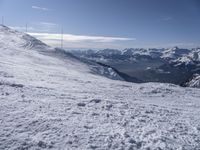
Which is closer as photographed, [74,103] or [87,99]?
[74,103]

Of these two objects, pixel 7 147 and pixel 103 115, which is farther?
pixel 103 115

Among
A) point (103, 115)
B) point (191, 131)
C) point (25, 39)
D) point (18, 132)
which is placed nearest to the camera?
point (18, 132)

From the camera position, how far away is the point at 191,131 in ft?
33.6

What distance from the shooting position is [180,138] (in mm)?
9281

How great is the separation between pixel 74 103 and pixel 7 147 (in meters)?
5.76

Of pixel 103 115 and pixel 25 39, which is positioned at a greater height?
pixel 25 39

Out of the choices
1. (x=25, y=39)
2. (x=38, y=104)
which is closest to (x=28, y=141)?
(x=38, y=104)

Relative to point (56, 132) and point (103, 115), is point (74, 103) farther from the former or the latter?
point (56, 132)

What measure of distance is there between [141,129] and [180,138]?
60.4 inches

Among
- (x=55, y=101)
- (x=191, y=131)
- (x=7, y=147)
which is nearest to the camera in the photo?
(x=7, y=147)

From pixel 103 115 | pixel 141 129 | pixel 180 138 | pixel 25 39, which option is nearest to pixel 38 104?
pixel 103 115

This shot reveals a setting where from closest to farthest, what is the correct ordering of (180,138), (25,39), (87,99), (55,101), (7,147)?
(7,147)
(180,138)
(55,101)
(87,99)
(25,39)

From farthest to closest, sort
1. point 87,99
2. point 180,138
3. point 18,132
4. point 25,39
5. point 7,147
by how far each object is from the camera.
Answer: point 25,39, point 87,99, point 180,138, point 18,132, point 7,147

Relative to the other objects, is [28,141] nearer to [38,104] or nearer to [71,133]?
[71,133]
